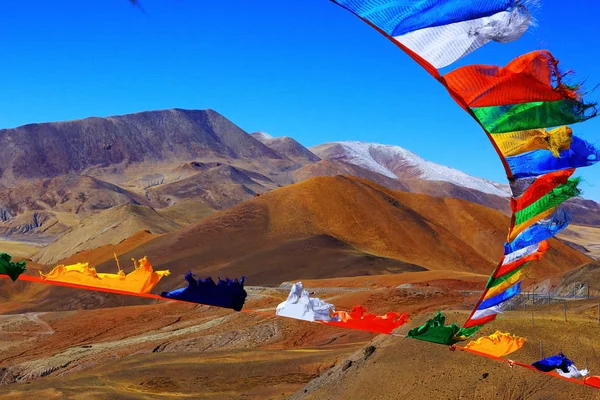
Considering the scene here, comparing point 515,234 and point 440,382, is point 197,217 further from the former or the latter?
point 515,234

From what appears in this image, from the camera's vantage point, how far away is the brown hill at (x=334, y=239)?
217ft

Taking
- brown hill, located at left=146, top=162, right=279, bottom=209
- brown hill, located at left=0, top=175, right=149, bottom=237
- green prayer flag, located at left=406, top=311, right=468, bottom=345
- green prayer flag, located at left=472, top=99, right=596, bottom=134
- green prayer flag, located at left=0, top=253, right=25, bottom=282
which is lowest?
green prayer flag, located at left=406, top=311, right=468, bottom=345

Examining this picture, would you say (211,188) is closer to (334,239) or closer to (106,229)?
(106,229)

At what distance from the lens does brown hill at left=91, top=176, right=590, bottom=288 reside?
2601 inches

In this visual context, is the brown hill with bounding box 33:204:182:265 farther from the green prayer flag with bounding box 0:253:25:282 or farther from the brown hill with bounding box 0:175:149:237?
the green prayer flag with bounding box 0:253:25:282

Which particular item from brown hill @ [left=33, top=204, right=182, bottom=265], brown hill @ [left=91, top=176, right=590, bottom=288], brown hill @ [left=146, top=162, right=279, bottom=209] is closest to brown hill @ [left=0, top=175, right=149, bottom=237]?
brown hill @ [left=146, top=162, right=279, bottom=209]

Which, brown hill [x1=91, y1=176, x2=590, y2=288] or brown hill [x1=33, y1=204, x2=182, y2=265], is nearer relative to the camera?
brown hill [x1=91, y1=176, x2=590, y2=288]

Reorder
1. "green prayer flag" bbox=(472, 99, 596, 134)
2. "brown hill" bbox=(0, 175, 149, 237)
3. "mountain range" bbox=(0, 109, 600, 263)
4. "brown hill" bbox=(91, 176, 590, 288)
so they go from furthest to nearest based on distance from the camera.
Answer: "brown hill" bbox=(0, 175, 149, 237), "mountain range" bbox=(0, 109, 600, 263), "brown hill" bbox=(91, 176, 590, 288), "green prayer flag" bbox=(472, 99, 596, 134)

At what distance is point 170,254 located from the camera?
71000 mm

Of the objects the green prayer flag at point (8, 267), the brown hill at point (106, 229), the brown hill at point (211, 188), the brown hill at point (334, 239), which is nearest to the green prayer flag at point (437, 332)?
the green prayer flag at point (8, 267)

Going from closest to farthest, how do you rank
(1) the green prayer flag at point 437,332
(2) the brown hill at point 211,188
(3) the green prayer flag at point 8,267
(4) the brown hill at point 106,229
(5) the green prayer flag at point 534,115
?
(5) the green prayer flag at point 534,115
(3) the green prayer flag at point 8,267
(1) the green prayer flag at point 437,332
(4) the brown hill at point 106,229
(2) the brown hill at point 211,188

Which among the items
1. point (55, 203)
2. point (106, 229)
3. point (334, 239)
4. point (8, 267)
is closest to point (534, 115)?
point (8, 267)

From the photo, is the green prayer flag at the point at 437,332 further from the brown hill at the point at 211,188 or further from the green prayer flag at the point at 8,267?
the brown hill at the point at 211,188

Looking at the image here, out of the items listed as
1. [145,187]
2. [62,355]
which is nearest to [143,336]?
[62,355]
